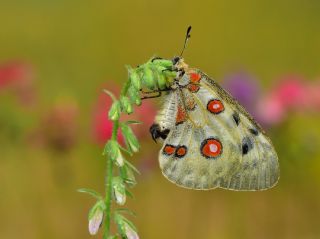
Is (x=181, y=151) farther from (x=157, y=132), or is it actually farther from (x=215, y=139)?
(x=215, y=139)

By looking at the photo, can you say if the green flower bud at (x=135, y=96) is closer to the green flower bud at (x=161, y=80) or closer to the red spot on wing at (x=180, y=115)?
the green flower bud at (x=161, y=80)

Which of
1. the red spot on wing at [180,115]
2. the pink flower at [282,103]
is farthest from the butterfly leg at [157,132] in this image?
the pink flower at [282,103]

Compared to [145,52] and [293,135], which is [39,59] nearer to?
[145,52]

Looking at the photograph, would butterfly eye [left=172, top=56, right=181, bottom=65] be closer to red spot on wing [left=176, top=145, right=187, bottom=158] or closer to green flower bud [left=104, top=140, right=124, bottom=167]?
red spot on wing [left=176, top=145, right=187, bottom=158]

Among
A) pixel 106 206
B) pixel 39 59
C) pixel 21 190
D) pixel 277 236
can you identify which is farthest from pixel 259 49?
pixel 106 206

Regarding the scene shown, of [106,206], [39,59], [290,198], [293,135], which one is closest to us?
[106,206]

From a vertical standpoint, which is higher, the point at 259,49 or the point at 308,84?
the point at 308,84

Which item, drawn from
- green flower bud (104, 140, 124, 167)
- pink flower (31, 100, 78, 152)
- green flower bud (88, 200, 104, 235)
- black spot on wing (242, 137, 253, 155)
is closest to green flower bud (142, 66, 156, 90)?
green flower bud (104, 140, 124, 167)
